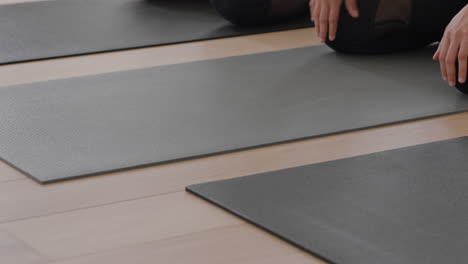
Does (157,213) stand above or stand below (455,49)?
below

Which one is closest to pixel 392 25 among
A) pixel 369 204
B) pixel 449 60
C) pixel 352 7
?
pixel 352 7

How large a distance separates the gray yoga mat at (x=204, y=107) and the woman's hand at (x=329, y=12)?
78 mm

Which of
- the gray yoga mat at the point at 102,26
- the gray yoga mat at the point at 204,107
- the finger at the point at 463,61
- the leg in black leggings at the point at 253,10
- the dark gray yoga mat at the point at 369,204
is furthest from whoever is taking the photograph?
the leg in black leggings at the point at 253,10

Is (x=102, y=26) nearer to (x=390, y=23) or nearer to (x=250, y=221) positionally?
(x=390, y=23)

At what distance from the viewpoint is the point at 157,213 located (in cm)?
158

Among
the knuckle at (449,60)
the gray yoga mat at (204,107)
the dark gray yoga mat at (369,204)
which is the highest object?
the knuckle at (449,60)

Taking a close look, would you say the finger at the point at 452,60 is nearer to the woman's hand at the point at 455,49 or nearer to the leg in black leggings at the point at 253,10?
the woman's hand at the point at 455,49

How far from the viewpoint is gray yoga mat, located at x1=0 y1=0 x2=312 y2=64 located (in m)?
2.88

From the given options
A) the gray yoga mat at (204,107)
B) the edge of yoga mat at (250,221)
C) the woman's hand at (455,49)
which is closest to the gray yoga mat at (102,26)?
the gray yoga mat at (204,107)

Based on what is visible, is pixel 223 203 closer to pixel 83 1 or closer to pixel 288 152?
pixel 288 152

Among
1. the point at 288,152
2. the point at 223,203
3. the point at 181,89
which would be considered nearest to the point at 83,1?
the point at 181,89

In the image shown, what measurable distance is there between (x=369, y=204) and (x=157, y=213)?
1.11 ft

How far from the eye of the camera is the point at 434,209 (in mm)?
1527

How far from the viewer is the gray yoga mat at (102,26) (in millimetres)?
2877
